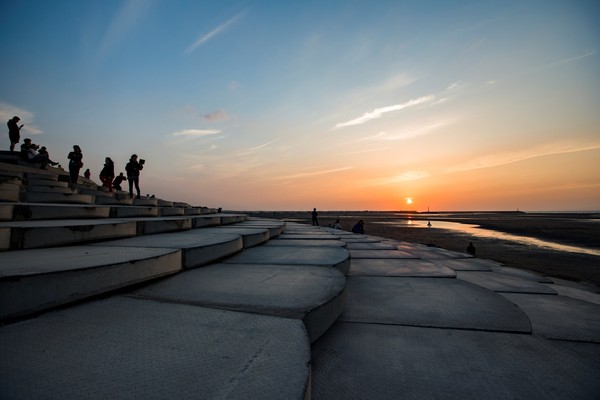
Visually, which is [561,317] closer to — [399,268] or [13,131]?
[399,268]

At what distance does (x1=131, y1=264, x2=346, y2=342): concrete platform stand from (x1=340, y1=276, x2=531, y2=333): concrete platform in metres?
A: 0.33

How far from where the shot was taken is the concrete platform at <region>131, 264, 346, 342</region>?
177 cm

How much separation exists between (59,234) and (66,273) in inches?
51.7

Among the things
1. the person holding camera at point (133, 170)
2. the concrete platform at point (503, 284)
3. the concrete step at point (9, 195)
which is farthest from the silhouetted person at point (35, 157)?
the concrete platform at point (503, 284)

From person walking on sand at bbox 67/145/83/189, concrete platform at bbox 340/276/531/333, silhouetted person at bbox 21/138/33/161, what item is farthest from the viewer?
silhouetted person at bbox 21/138/33/161

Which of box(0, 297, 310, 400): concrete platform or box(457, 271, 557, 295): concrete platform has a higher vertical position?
box(0, 297, 310, 400): concrete platform

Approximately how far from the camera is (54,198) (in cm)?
534

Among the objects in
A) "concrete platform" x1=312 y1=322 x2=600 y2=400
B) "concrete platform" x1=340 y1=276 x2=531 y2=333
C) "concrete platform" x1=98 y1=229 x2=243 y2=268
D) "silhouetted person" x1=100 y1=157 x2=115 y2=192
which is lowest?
"concrete platform" x1=312 y1=322 x2=600 y2=400

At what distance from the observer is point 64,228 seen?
2596 millimetres

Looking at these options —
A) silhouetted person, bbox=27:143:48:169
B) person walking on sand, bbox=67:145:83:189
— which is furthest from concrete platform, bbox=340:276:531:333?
silhouetted person, bbox=27:143:48:169

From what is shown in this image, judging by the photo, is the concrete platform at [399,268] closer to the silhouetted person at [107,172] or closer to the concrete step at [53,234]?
the concrete step at [53,234]

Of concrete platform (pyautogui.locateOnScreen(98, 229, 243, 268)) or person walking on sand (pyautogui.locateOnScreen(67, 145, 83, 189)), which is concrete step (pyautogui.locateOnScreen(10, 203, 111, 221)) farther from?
person walking on sand (pyautogui.locateOnScreen(67, 145, 83, 189))

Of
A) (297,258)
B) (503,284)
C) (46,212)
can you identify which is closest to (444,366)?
(297,258)

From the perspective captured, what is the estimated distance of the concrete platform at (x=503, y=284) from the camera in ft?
11.2
